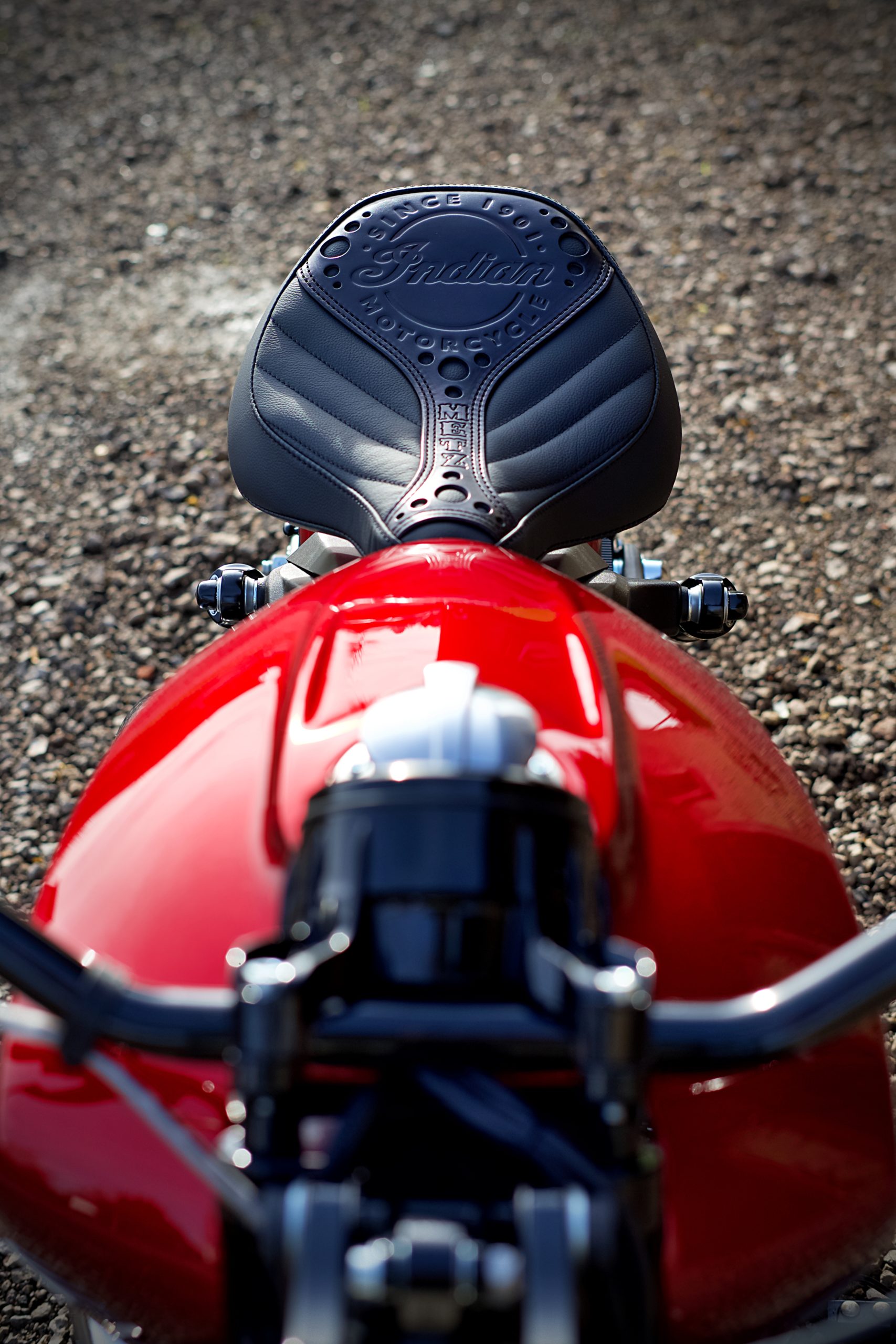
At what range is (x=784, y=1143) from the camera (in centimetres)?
65

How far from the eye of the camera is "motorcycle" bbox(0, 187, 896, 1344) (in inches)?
19.4

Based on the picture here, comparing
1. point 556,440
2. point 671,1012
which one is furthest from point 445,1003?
point 556,440

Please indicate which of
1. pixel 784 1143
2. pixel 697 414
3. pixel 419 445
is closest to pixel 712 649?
pixel 697 414

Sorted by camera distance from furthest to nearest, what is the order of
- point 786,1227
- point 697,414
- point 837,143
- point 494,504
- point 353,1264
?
point 837,143
point 697,414
point 494,504
point 786,1227
point 353,1264

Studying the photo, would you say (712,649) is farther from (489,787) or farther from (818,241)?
(489,787)

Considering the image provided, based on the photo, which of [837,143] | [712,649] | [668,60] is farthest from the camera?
[668,60]

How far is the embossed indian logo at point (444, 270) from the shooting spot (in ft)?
4.24

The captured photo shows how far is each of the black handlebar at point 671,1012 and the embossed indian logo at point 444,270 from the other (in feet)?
3.16

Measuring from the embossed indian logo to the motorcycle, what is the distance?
0.44 metres

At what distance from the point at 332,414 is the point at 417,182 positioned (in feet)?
7.35

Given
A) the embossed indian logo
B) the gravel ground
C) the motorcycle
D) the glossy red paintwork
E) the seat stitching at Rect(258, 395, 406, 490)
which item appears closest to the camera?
the motorcycle

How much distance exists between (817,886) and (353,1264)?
0.43m

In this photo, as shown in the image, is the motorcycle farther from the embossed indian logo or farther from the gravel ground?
the gravel ground

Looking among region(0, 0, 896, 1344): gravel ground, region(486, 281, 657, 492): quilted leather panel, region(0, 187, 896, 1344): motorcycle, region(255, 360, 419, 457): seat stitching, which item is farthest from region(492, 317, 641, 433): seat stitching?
region(0, 0, 896, 1344): gravel ground
